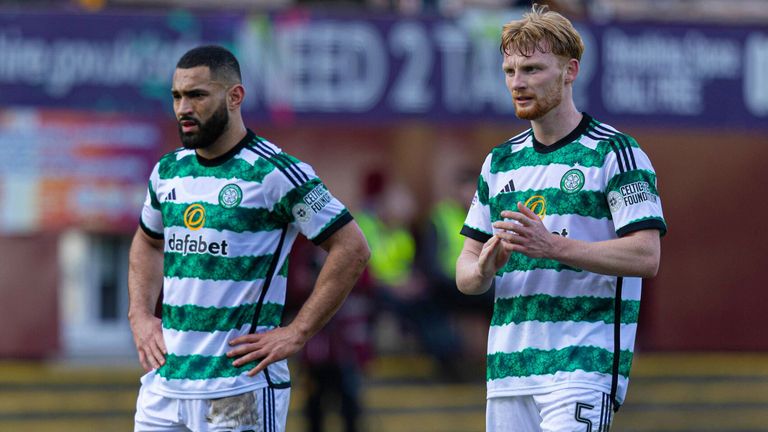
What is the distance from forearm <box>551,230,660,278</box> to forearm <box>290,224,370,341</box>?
91cm

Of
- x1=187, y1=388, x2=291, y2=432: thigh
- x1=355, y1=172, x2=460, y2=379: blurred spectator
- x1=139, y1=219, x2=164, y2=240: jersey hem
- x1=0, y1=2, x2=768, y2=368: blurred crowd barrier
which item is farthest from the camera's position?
x1=355, y1=172, x2=460, y2=379: blurred spectator

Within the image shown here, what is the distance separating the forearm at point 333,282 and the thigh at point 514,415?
0.71 metres

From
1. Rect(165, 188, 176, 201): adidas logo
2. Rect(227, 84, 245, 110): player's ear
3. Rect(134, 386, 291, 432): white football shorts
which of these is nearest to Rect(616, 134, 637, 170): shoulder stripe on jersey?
Rect(227, 84, 245, 110): player's ear

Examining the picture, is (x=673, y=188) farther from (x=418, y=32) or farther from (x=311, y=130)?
(x=418, y=32)

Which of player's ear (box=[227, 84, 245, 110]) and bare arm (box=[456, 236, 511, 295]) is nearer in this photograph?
bare arm (box=[456, 236, 511, 295])

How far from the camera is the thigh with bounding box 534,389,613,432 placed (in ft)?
15.9

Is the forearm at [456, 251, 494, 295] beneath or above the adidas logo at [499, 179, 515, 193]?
beneath

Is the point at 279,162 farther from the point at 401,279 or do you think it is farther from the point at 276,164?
Answer: the point at 401,279

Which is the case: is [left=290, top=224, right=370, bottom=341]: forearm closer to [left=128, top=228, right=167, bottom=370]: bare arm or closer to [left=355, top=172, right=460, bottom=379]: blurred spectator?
[left=128, top=228, right=167, bottom=370]: bare arm

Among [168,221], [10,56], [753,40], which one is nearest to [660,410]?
[753,40]

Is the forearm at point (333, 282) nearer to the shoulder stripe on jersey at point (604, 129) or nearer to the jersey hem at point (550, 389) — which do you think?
the jersey hem at point (550, 389)

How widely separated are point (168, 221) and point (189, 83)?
0.53 metres

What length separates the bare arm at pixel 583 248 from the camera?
182 inches

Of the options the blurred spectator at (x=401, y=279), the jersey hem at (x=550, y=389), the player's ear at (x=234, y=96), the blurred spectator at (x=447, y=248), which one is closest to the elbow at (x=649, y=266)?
the jersey hem at (x=550, y=389)
